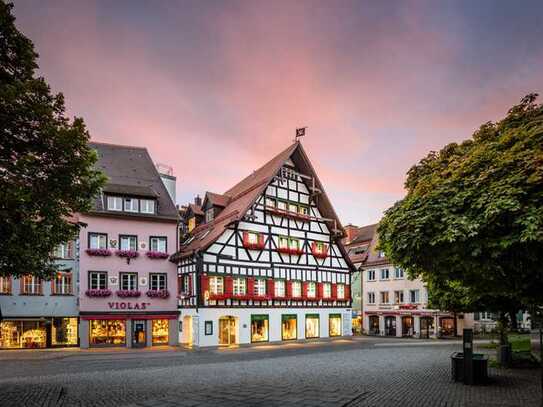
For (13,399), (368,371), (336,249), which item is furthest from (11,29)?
(336,249)

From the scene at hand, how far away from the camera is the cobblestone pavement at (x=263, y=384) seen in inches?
486

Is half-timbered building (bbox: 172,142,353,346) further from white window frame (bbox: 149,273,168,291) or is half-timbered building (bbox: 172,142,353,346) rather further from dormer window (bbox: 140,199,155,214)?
dormer window (bbox: 140,199,155,214)

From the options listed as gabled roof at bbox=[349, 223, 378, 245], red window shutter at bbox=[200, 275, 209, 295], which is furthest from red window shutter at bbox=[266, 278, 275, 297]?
gabled roof at bbox=[349, 223, 378, 245]

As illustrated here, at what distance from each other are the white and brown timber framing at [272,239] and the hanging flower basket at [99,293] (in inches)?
211

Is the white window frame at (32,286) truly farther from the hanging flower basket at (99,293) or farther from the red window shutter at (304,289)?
the red window shutter at (304,289)

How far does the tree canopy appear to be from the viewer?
921 cm

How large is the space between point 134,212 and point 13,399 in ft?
73.4

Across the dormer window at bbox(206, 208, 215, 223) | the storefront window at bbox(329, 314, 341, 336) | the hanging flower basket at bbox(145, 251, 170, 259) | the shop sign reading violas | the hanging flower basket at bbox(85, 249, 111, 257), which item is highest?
the dormer window at bbox(206, 208, 215, 223)

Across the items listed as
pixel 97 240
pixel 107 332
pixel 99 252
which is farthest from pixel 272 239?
pixel 107 332

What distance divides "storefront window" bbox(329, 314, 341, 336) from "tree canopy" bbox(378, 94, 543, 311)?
29.8 metres

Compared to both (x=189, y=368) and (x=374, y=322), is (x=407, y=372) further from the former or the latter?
(x=374, y=322)

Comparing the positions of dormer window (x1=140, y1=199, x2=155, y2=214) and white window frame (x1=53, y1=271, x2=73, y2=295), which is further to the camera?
dormer window (x1=140, y1=199, x2=155, y2=214)

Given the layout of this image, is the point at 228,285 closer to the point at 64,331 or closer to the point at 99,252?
the point at 99,252

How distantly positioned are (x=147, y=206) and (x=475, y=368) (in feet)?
86.3
